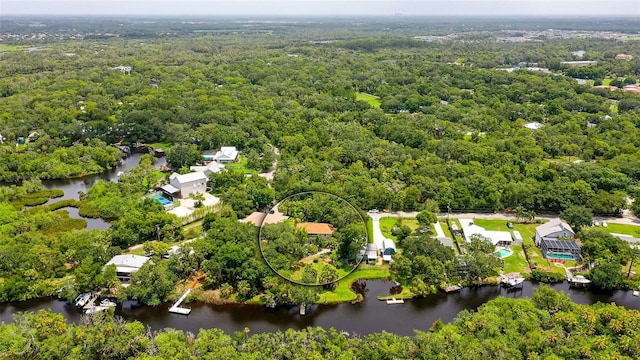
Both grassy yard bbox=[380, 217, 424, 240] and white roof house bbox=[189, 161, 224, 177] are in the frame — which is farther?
white roof house bbox=[189, 161, 224, 177]

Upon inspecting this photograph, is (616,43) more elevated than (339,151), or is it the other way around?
(616,43)

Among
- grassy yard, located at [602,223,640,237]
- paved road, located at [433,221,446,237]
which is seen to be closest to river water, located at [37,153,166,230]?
paved road, located at [433,221,446,237]

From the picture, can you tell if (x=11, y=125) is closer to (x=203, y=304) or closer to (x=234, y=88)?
(x=234, y=88)

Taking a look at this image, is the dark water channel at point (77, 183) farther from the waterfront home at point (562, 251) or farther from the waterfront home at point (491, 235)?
the waterfront home at point (562, 251)

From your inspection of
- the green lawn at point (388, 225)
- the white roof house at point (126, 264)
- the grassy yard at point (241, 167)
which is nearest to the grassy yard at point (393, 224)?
the green lawn at point (388, 225)

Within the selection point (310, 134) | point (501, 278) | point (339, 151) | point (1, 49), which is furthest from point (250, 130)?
point (1, 49)

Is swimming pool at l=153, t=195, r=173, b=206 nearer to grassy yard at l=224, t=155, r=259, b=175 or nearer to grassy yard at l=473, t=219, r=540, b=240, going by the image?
grassy yard at l=224, t=155, r=259, b=175
